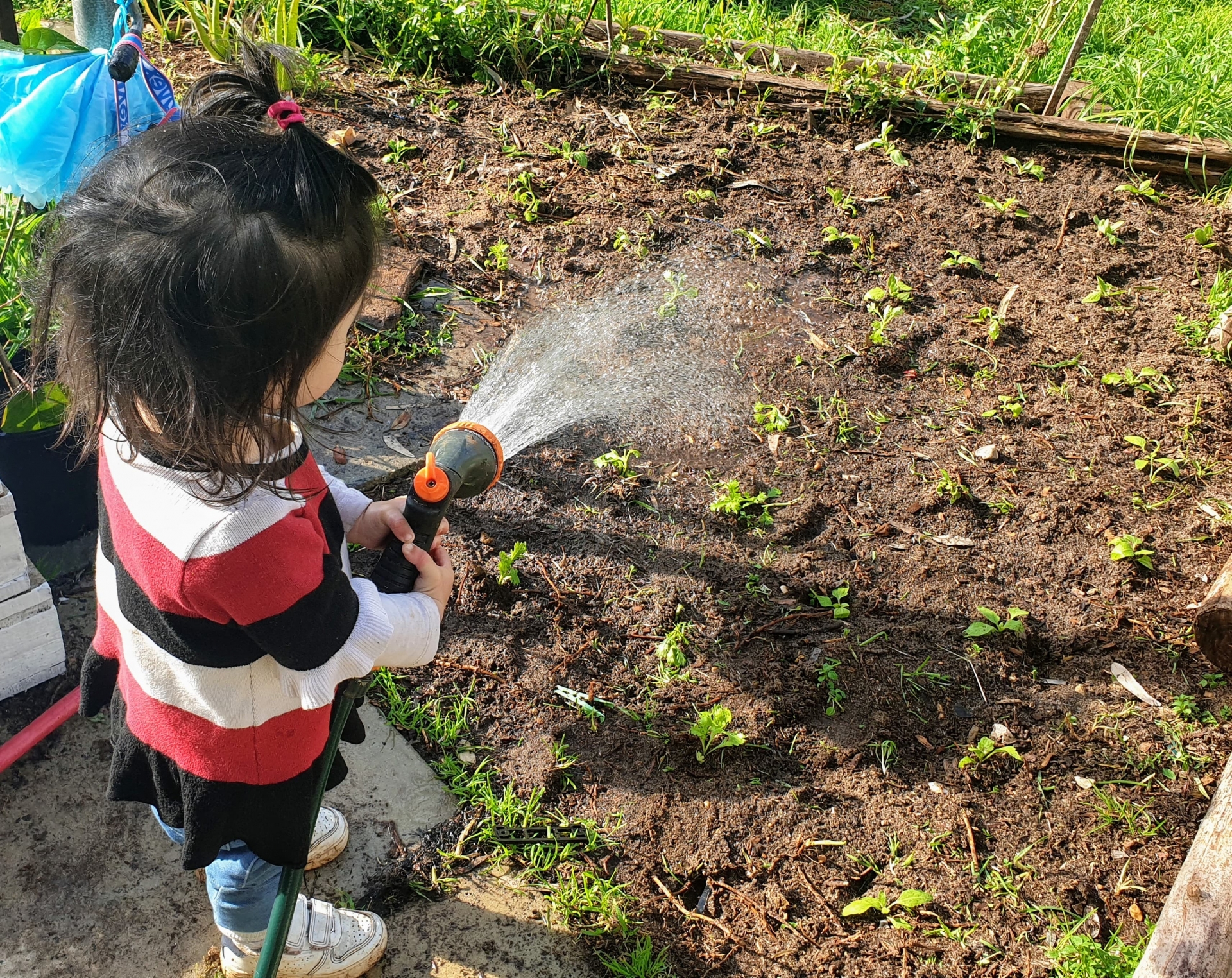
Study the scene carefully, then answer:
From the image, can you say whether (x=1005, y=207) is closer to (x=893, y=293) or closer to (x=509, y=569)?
(x=893, y=293)

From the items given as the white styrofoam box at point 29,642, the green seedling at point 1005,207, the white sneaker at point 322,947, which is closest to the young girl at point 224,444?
the white sneaker at point 322,947

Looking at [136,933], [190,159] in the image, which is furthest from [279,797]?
[190,159]

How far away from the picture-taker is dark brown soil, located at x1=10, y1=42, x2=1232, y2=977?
2.33 meters

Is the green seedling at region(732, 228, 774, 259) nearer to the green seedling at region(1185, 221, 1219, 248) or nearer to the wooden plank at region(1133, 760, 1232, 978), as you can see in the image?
the green seedling at region(1185, 221, 1219, 248)

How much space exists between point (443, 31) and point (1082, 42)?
2.80 m

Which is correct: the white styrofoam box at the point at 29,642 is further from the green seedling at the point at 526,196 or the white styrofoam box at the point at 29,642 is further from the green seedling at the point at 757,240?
the green seedling at the point at 757,240

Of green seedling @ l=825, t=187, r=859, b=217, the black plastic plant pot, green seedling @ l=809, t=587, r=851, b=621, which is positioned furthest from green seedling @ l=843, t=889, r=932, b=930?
green seedling @ l=825, t=187, r=859, b=217

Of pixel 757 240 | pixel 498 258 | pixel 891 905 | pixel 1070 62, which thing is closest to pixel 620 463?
pixel 498 258

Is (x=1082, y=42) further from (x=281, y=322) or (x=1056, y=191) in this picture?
(x=281, y=322)

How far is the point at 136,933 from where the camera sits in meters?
2.11

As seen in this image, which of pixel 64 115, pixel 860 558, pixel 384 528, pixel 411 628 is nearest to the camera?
pixel 411 628

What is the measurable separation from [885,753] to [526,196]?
2.59m

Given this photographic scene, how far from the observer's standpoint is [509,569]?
2818 millimetres

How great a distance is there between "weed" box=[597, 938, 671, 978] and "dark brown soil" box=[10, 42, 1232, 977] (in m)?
0.08
